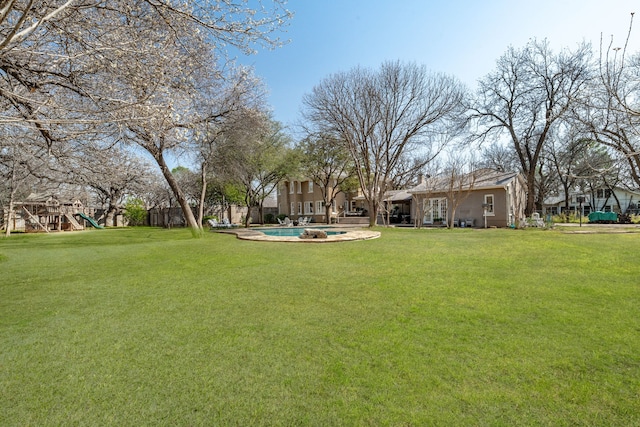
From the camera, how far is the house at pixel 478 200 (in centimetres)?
2194

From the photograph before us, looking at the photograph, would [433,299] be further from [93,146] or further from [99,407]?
[93,146]

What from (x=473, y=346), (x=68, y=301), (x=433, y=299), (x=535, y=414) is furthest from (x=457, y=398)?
(x=68, y=301)

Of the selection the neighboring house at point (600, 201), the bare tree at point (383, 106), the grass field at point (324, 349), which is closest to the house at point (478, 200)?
the bare tree at point (383, 106)

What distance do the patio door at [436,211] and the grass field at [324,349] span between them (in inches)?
762

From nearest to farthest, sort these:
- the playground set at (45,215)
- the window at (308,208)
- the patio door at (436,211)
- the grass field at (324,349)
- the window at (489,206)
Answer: the grass field at (324,349), the window at (489,206), the playground set at (45,215), the patio door at (436,211), the window at (308,208)

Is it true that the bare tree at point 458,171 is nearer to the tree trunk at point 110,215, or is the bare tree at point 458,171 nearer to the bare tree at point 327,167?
the bare tree at point 327,167

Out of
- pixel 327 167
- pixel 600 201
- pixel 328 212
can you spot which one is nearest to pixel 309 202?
pixel 328 212

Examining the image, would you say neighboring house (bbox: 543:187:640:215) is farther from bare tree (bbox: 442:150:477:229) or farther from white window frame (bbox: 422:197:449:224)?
bare tree (bbox: 442:150:477:229)

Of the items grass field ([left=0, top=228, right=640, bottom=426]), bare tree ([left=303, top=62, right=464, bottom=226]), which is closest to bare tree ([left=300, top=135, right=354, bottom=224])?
bare tree ([left=303, top=62, right=464, bottom=226])

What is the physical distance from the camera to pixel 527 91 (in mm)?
22234

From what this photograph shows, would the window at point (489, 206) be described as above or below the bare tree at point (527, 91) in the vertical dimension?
below

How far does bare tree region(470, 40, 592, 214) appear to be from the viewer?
2022 cm

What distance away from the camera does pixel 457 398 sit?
7.88 feet

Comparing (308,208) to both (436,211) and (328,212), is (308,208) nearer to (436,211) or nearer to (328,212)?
(328,212)
